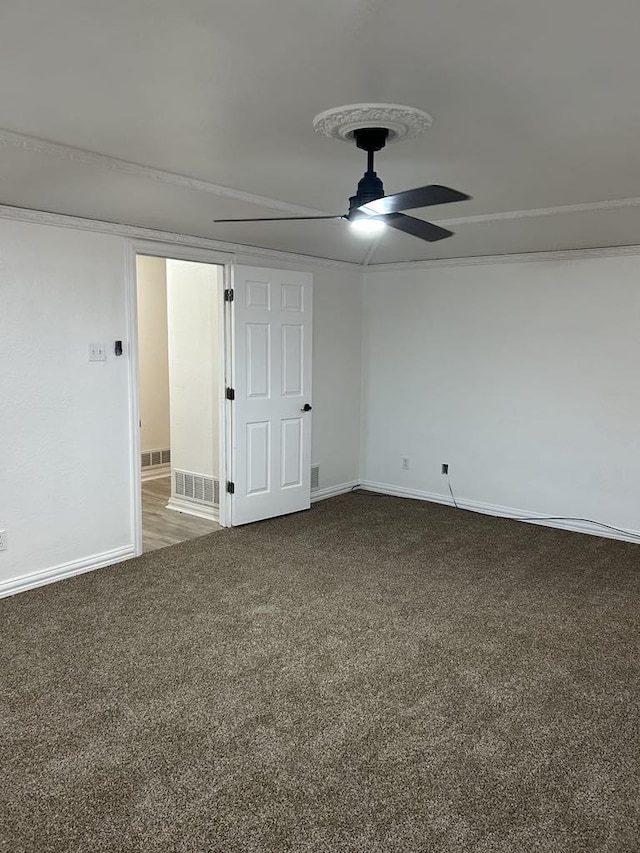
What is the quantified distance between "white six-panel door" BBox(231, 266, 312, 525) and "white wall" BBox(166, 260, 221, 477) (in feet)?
1.05

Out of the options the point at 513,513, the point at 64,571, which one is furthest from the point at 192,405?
the point at 513,513

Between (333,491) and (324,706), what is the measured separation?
3.47 metres

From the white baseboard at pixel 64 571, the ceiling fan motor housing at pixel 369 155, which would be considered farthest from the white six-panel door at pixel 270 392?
the ceiling fan motor housing at pixel 369 155

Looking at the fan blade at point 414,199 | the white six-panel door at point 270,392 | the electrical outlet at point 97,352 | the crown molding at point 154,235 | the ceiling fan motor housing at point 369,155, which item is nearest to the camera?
the fan blade at point 414,199

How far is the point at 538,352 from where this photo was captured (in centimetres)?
514

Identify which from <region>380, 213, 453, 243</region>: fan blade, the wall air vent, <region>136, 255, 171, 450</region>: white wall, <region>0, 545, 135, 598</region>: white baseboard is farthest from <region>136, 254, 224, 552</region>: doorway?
<region>380, 213, 453, 243</region>: fan blade

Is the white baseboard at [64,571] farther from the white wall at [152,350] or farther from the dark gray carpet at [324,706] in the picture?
the white wall at [152,350]

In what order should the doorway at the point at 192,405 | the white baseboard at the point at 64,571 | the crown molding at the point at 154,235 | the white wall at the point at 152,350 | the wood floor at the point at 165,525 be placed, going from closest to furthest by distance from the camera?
1. the crown molding at the point at 154,235
2. the white baseboard at the point at 64,571
3. the wood floor at the point at 165,525
4. the doorway at the point at 192,405
5. the white wall at the point at 152,350

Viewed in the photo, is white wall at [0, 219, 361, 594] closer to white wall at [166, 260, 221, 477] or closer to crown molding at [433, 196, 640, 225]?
white wall at [166, 260, 221, 477]

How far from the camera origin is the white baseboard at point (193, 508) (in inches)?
209

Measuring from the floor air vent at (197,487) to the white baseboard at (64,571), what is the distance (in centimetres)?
105

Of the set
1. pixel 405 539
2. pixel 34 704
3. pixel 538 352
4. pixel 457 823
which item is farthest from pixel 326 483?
pixel 457 823

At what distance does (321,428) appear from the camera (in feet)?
19.2

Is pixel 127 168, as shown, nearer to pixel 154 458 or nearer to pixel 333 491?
pixel 333 491
